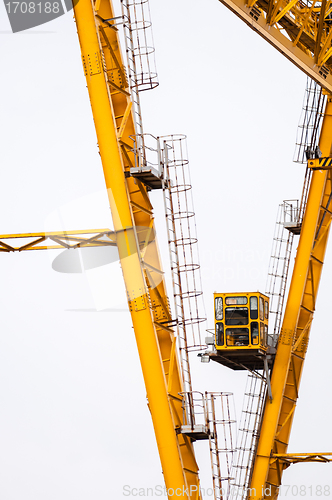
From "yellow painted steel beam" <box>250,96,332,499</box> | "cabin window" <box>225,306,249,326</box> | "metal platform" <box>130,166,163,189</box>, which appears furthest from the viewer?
"yellow painted steel beam" <box>250,96,332,499</box>

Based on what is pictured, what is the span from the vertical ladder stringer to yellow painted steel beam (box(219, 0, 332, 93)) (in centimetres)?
345

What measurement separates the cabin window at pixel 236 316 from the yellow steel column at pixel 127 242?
8204mm

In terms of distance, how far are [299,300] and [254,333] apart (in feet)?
8.76

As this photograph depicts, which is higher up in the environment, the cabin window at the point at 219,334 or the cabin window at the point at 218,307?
the cabin window at the point at 218,307

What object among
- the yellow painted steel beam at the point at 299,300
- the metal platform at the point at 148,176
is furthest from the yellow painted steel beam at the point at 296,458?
the metal platform at the point at 148,176

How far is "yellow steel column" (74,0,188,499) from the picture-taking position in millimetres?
20062

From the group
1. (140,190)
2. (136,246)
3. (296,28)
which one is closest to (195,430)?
(136,246)

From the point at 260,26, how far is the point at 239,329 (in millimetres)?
11241

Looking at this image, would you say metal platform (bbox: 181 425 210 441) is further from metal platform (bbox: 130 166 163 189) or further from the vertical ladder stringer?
metal platform (bbox: 130 166 163 189)

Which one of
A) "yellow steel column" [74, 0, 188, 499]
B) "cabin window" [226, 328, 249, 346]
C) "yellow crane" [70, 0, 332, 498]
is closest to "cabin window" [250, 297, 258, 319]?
"cabin window" [226, 328, 249, 346]

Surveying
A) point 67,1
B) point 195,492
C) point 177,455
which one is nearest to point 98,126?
point 67,1

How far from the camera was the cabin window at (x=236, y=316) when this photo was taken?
28.2 meters

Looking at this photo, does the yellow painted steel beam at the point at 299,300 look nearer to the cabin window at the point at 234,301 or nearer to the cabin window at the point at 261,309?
the cabin window at the point at 261,309

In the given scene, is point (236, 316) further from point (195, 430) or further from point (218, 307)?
point (195, 430)
